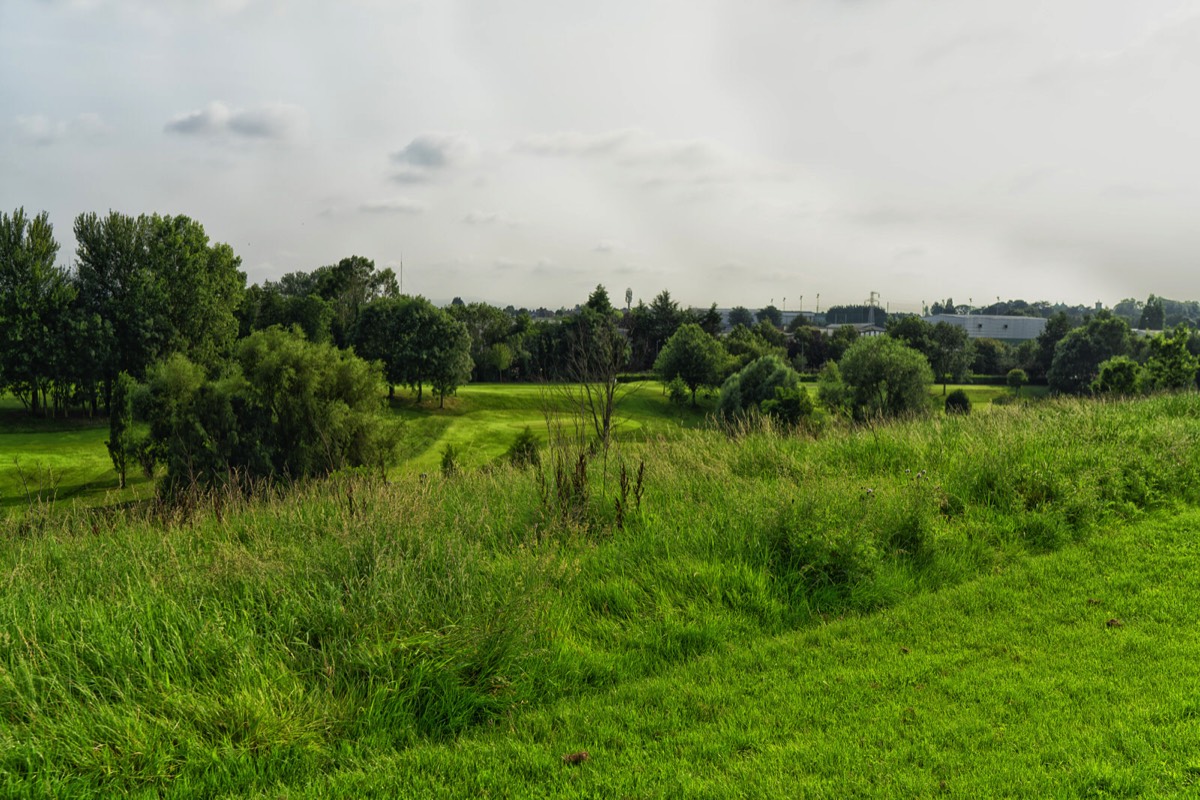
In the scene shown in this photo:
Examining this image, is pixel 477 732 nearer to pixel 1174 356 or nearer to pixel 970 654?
pixel 970 654

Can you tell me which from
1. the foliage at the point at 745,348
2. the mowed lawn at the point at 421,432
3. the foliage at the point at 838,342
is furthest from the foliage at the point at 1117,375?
the foliage at the point at 838,342

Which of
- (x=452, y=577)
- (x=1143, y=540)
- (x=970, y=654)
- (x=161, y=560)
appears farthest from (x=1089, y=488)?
(x=161, y=560)

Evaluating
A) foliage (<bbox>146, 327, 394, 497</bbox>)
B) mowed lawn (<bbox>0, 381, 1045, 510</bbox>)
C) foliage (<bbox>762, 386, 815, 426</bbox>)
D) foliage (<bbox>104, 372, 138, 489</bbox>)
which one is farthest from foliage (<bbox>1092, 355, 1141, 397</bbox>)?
foliage (<bbox>104, 372, 138, 489</bbox>)

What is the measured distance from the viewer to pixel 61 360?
4325 centimetres

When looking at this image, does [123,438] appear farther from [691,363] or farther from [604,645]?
[691,363]

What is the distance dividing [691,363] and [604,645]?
5794 centimetres

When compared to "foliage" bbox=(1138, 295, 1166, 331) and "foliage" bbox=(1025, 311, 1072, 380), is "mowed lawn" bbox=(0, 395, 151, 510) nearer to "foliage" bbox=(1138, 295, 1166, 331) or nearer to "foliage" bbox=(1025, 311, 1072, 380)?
"foliage" bbox=(1025, 311, 1072, 380)

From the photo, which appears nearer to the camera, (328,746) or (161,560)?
(328,746)

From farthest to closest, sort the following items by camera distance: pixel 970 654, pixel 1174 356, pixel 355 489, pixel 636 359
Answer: pixel 636 359 → pixel 1174 356 → pixel 355 489 → pixel 970 654

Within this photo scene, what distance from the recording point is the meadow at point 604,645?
3.43 metres

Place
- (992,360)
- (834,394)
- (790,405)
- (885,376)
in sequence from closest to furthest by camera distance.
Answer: (790,405) < (885,376) < (834,394) < (992,360)

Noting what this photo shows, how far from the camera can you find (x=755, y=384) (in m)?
48.0

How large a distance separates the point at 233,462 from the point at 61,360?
938 inches

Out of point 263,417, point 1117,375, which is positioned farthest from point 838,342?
point 263,417
